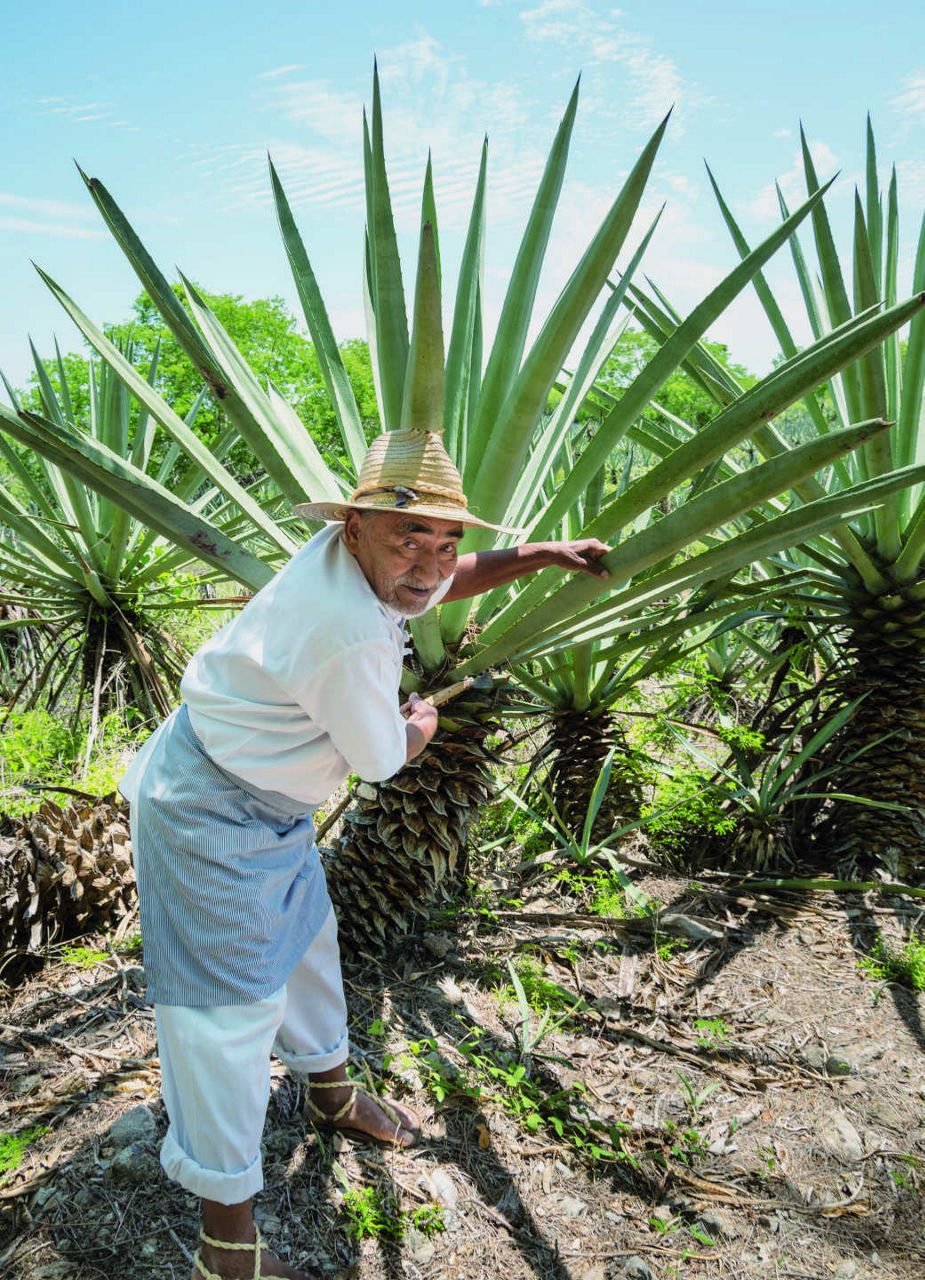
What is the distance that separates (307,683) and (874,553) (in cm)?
210

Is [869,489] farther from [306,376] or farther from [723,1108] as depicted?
[306,376]

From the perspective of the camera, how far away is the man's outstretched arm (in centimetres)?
194

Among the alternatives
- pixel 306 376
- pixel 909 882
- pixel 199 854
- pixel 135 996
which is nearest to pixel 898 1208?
pixel 909 882

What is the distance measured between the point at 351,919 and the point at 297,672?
1266 millimetres

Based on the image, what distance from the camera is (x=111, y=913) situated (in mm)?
2629

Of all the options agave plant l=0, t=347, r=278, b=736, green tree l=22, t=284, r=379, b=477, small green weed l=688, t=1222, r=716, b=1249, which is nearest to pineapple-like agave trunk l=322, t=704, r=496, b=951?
small green weed l=688, t=1222, r=716, b=1249

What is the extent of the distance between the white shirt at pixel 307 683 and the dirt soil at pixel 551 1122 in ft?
2.95

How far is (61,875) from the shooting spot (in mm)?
2492

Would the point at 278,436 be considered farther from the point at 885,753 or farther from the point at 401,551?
the point at 885,753

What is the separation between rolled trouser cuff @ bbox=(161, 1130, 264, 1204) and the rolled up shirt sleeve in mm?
755

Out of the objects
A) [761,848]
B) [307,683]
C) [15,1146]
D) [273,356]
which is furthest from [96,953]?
[273,356]

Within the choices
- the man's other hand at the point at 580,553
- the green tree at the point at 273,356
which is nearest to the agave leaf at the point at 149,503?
the man's other hand at the point at 580,553

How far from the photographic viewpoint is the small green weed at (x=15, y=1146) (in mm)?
1781

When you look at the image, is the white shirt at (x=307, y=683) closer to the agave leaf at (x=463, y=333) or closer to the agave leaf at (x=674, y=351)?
the agave leaf at (x=674, y=351)
